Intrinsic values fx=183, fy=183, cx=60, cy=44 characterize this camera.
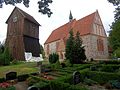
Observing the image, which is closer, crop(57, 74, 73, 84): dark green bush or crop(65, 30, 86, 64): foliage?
crop(57, 74, 73, 84): dark green bush

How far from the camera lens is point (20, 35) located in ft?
132

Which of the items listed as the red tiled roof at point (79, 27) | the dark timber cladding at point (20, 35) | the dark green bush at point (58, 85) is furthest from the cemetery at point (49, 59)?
the dark green bush at point (58, 85)

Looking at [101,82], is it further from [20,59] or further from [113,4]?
[20,59]

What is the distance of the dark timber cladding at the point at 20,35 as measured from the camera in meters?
39.8

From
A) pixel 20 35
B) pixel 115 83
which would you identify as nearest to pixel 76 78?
pixel 115 83

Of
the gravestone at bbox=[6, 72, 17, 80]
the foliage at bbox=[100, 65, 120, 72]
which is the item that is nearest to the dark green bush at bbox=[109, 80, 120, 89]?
the foliage at bbox=[100, 65, 120, 72]

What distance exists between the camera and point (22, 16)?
1585 inches

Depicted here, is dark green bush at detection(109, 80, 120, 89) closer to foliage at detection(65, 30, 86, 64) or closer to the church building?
foliage at detection(65, 30, 86, 64)

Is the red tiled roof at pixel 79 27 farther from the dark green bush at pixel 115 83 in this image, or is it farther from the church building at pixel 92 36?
the dark green bush at pixel 115 83

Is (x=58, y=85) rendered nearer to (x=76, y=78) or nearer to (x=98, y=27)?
(x=76, y=78)

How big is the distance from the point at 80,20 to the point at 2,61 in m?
24.8

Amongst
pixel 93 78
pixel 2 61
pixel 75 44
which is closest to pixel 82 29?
pixel 75 44

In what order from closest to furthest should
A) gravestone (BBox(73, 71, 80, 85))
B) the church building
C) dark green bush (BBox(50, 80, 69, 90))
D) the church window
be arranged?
dark green bush (BBox(50, 80, 69, 90)), gravestone (BBox(73, 71, 80, 85)), the church building, the church window

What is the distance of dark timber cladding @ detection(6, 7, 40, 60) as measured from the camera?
39.8 meters
